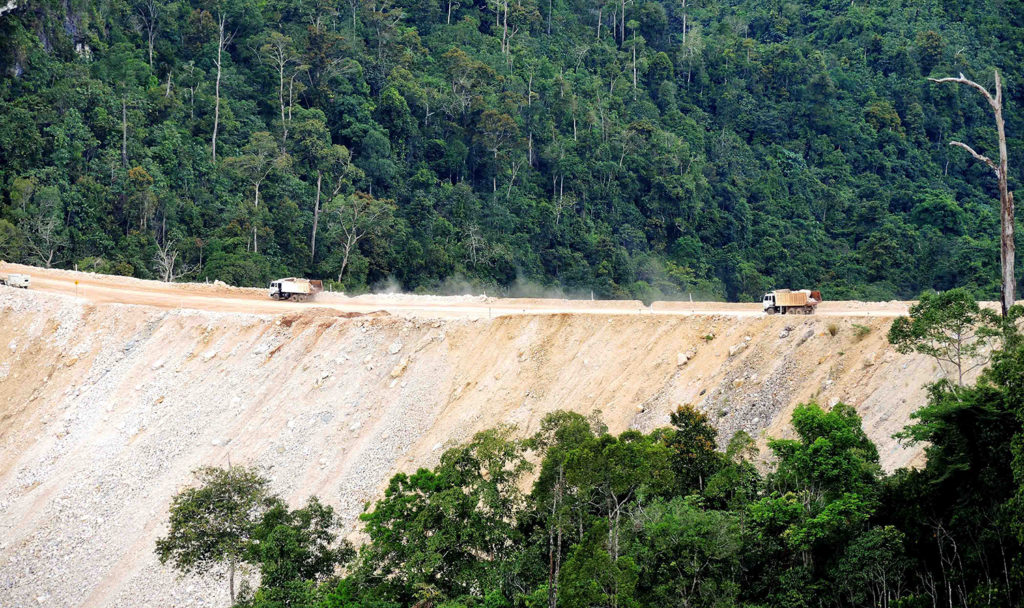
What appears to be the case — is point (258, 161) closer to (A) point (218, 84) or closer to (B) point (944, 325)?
(A) point (218, 84)

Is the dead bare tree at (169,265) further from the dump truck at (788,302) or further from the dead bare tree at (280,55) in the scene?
the dump truck at (788,302)

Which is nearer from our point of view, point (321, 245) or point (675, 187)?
point (321, 245)

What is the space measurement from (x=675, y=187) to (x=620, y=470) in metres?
55.7

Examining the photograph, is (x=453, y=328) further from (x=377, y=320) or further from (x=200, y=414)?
(x=200, y=414)

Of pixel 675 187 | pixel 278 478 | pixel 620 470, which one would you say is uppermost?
pixel 675 187

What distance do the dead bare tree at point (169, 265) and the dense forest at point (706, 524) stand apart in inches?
1609

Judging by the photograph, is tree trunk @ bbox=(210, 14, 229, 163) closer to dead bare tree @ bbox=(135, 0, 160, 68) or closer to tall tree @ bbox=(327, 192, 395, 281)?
dead bare tree @ bbox=(135, 0, 160, 68)

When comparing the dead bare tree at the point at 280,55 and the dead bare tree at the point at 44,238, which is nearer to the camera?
the dead bare tree at the point at 44,238

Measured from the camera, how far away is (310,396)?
3853cm

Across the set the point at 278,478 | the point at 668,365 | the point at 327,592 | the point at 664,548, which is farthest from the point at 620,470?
the point at 278,478

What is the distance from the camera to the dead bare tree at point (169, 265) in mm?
63438

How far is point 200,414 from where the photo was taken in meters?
39.7

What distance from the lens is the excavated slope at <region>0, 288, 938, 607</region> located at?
99.0ft

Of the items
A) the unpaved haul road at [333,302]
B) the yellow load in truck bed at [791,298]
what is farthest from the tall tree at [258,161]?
the yellow load in truck bed at [791,298]
